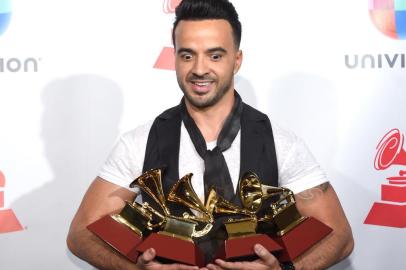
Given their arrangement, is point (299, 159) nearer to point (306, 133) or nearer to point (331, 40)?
point (306, 133)

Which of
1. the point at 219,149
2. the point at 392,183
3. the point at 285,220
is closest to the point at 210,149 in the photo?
the point at 219,149

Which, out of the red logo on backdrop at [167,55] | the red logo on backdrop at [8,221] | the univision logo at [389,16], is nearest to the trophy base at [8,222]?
the red logo on backdrop at [8,221]

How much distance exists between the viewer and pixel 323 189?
1.70 m

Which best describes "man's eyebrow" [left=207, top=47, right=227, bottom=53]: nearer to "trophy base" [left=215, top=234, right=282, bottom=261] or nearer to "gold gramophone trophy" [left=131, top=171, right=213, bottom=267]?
"gold gramophone trophy" [left=131, top=171, right=213, bottom=267]

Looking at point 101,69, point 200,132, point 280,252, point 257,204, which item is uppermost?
point 101,69

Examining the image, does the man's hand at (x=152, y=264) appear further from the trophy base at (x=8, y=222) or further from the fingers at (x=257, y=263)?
the trophy base at (x=8, y=222)

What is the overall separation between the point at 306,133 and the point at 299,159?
1.12ft

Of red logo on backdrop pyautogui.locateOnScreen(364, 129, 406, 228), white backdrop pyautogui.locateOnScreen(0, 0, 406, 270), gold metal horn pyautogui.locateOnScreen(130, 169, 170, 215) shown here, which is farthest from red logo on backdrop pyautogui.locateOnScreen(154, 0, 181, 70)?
red logo on backdrop pyautogui.locateOnScreen(364, 129, 406, 228)

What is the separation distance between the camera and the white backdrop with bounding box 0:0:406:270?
6.59 ft

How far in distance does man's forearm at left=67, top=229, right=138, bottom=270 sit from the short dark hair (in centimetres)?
57

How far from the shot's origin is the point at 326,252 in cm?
163

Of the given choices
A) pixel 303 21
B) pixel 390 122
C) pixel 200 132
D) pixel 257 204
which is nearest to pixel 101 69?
pixel 200 132

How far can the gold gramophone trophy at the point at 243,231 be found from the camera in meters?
1.45

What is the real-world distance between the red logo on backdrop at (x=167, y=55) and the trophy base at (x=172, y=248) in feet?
2.29
